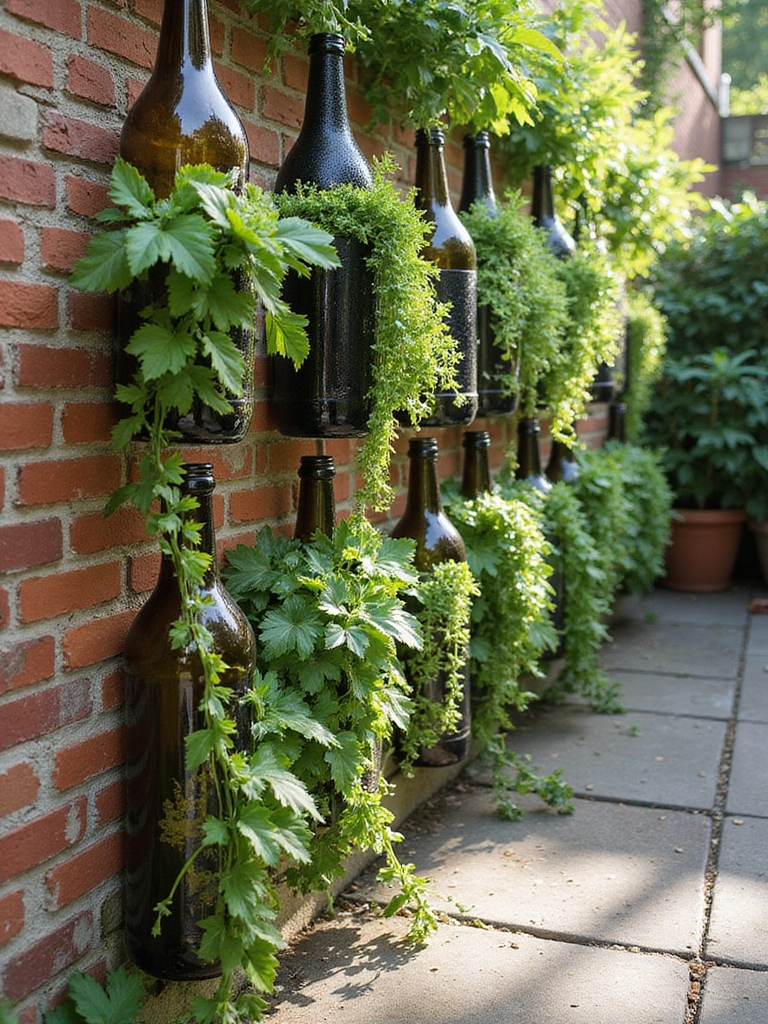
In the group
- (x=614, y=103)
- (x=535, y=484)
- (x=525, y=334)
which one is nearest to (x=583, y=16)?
(x=614, y=103)

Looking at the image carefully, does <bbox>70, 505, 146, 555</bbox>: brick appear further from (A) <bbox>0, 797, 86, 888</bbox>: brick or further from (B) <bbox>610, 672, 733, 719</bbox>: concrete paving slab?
(B) <bbox>610, 672, 733, 719</bbox>: concrete paving slab

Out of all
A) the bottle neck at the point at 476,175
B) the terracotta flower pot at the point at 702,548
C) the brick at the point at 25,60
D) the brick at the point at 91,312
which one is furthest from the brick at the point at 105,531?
the terracotta flower pot at the point at 702,548

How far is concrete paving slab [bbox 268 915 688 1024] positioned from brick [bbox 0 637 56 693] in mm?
781

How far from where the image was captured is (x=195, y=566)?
1.37 m

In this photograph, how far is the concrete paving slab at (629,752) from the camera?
2799mm

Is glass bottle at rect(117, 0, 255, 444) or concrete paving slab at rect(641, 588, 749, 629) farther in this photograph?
concrete paving slab at rect(641, 588, 749, 629)

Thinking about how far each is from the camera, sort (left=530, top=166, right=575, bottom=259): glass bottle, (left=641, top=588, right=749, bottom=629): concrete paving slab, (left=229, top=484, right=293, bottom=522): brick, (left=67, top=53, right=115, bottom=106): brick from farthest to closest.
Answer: (left=641, top=588, right=749, bottom=629): concrete paving slab
(left=530, top=166, right=575, bottom=259): glass bottle
(left=229, top=484, right=293, bottom=522): brick
(left=67, top=53, right=115, bottom=106): brick

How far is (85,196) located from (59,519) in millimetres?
452

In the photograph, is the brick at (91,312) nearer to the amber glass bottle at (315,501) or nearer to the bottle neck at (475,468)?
the amber glass bottle at (315,501)

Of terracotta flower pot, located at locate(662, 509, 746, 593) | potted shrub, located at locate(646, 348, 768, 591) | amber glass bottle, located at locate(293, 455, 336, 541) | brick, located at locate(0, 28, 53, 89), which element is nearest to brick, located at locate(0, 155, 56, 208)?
brick, located at locate(0, 28, 53, 89)

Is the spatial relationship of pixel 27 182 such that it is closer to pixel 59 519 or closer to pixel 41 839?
pixel 59 519

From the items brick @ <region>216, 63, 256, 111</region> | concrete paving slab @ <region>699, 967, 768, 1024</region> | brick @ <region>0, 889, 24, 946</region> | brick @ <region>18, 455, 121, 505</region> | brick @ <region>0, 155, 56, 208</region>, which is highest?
brick @ <region>216, 63, 256, 111</region>

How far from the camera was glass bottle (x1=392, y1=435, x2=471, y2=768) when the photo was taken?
7.78ft

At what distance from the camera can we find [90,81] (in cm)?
144
